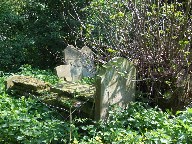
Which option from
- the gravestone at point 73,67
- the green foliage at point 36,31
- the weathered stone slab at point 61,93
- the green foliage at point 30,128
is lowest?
the green foliage at point 30,128

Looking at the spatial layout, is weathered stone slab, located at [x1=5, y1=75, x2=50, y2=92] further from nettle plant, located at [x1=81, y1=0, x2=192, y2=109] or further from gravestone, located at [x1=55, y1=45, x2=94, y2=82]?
gravestone, located at [x1=55, y1=45, x2=94, y2=82]

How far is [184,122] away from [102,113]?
117 centimetres

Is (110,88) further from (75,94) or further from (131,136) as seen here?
(131,136)

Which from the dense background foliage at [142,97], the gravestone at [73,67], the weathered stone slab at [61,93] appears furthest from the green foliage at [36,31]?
the weathered stone slab at [61,93]

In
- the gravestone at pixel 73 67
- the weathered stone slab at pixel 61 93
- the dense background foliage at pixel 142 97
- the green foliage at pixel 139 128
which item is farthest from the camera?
the gravestone at pixel 73 67

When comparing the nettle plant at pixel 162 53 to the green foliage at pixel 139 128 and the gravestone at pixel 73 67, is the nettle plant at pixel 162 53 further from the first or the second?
the gravestone at pixel 73 67

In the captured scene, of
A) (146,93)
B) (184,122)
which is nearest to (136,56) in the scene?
(146,93)

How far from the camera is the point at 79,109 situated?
499 cm

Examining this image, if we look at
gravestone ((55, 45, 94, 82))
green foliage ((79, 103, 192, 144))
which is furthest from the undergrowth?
gravestone ((55, 45, 94, 82))

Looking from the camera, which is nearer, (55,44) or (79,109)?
(79,109)

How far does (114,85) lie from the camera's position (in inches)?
194

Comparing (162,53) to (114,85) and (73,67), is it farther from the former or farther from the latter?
(73,67)

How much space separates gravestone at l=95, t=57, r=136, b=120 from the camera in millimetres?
4754

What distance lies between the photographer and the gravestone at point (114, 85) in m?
4.75
